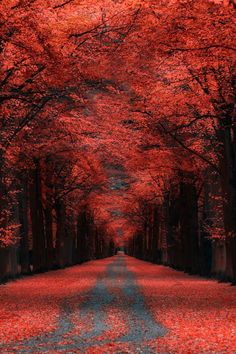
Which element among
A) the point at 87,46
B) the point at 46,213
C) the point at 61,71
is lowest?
the point at 46,213

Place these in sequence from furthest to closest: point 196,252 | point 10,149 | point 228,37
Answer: point 196,252 → point 10,149 → point 228,37

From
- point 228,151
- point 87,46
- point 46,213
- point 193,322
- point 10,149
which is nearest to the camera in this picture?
point 193,322

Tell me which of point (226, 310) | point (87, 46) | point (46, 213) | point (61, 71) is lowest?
point (226, 310)

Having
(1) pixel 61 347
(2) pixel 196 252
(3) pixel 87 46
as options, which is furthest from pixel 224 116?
(2) pixel 196 252

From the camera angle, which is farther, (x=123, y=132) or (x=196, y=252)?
(x=196, y=252)

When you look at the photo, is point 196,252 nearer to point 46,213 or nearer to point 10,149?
point 46,213

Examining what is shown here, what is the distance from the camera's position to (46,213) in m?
42.9

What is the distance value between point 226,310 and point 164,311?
64.6 inches

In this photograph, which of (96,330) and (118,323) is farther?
(118,323)

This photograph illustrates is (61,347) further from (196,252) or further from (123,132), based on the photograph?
(196,252)

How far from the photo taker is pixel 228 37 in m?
15.3

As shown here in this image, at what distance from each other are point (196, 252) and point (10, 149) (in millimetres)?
15458

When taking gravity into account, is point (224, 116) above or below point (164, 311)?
above

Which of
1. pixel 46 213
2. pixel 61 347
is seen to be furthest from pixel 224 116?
pixel 46 213
